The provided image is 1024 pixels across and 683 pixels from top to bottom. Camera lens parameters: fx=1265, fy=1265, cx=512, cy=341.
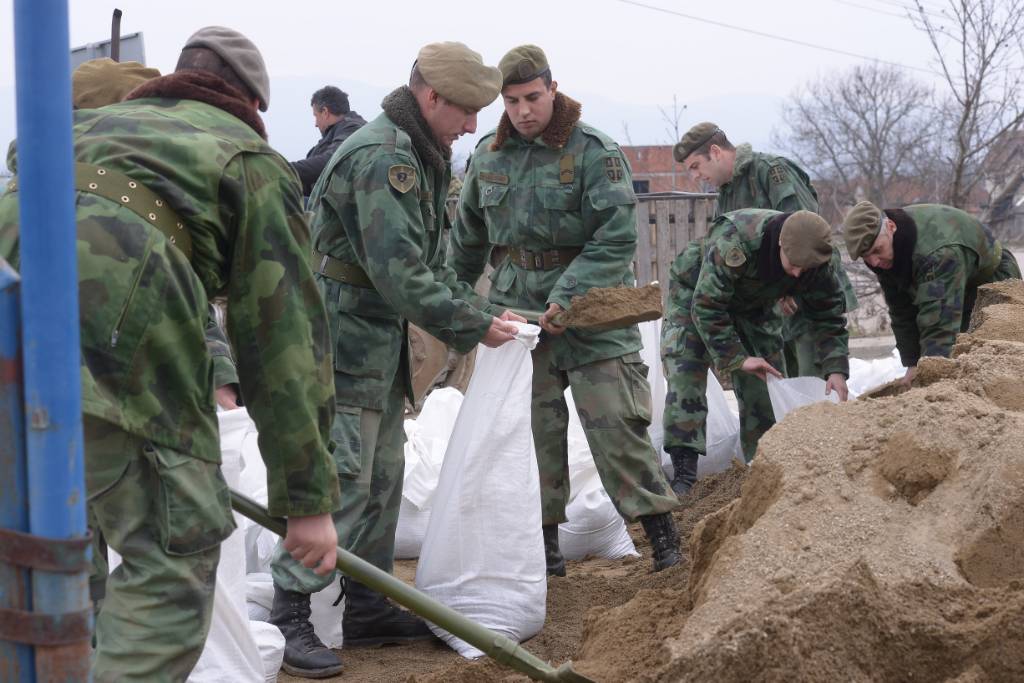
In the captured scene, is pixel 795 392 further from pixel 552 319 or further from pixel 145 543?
pixel 145 543

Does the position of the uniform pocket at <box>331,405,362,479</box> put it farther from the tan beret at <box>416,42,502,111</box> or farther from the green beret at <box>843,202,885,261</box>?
the green beret at <box>843,202,885,261</box>

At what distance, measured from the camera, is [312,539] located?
88.9 inches

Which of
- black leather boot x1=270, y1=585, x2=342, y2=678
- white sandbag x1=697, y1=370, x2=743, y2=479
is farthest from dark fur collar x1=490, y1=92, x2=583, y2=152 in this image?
white sandbag x1=697, y1=370, x2=743, y2=479

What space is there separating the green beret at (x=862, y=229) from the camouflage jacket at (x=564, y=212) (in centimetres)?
115

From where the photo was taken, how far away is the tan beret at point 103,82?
11.1 feet

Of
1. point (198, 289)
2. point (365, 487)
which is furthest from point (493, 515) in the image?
point (198, 289)

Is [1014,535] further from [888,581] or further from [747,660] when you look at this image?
[747,660]

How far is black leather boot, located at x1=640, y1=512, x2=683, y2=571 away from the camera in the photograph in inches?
185

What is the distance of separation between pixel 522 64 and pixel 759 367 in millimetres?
2056

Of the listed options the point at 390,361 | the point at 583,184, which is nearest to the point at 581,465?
the point at 583,184

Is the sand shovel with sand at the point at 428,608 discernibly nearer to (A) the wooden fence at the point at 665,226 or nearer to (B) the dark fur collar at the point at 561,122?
(B) the dark fur collar at the point at 561,122

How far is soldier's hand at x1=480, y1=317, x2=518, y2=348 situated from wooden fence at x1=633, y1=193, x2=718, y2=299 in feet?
20.3

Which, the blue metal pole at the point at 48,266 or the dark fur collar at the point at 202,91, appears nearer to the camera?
the blue metal pole at the point at 48,266

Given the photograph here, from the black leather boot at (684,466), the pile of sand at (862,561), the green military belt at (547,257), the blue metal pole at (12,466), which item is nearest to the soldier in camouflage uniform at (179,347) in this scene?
the blue metal pole at (12,466)
